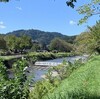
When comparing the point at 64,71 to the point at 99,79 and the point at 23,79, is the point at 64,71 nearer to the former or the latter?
the point at 99,79

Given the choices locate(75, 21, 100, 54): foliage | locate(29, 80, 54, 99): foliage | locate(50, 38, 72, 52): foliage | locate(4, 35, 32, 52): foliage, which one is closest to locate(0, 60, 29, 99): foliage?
locate(29, 80, 54, 99): foliage

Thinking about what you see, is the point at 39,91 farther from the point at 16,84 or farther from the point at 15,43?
the point at 15,43

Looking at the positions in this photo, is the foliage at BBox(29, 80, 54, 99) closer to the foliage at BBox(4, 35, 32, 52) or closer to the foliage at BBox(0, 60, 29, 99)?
the foliage at BBox(0, 60, 29, 99)

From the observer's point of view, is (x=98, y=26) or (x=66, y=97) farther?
(x=98, y=26)

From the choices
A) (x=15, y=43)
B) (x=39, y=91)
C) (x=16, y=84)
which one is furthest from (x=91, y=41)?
(x=15, y=43)

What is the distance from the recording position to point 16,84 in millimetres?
8453

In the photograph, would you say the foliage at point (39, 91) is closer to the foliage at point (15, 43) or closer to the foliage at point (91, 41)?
the foliage at point (91, 41)

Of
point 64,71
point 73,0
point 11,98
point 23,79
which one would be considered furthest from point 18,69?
point 64,71

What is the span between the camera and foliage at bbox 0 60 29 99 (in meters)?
8.09

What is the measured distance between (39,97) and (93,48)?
1133 inches

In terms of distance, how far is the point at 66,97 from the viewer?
27.1ft

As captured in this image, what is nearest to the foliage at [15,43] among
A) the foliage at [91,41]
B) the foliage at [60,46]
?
the foliage at [60,46]

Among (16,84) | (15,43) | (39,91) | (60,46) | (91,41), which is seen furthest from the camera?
(60,46)

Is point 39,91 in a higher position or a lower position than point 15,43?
lower
